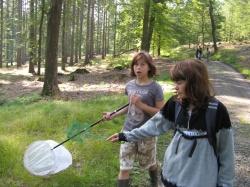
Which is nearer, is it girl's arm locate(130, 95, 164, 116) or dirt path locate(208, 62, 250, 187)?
girl's arm locate(130, 95, 164, 116)

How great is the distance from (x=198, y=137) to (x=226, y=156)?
25 centimetres

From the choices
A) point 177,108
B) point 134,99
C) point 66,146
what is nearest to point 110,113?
point 134,99

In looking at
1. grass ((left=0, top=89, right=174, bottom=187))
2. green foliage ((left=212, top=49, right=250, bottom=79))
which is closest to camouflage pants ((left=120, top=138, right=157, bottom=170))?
grass ((left=0, top=89, right=174, bottom=187))

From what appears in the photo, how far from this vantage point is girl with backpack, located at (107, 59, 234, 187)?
3311mm

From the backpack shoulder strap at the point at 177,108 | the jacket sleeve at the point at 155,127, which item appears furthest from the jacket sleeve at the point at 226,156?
the jacket sleeve at the point at 155,127

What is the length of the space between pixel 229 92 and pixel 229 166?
18.3 metres

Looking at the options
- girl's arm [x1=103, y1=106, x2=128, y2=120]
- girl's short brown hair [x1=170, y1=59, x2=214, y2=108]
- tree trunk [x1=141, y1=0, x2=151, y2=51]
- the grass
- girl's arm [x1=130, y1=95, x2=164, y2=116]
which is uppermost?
tree trunk [x1=141, y1=0, x2=151, y2=51]

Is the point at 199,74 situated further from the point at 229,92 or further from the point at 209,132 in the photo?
the point at 229,92

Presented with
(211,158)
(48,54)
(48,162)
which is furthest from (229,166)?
(48,54)

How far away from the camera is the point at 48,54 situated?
17.0m

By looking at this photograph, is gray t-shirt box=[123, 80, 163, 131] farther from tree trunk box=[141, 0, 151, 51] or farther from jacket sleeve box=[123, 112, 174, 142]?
tree trunk box=[141, 0, 151, 51]

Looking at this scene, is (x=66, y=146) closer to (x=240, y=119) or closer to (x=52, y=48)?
(x=240, y=119)

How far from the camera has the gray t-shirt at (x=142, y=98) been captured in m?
5.44

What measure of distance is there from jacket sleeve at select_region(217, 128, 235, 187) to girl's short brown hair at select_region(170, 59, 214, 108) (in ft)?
0.92
